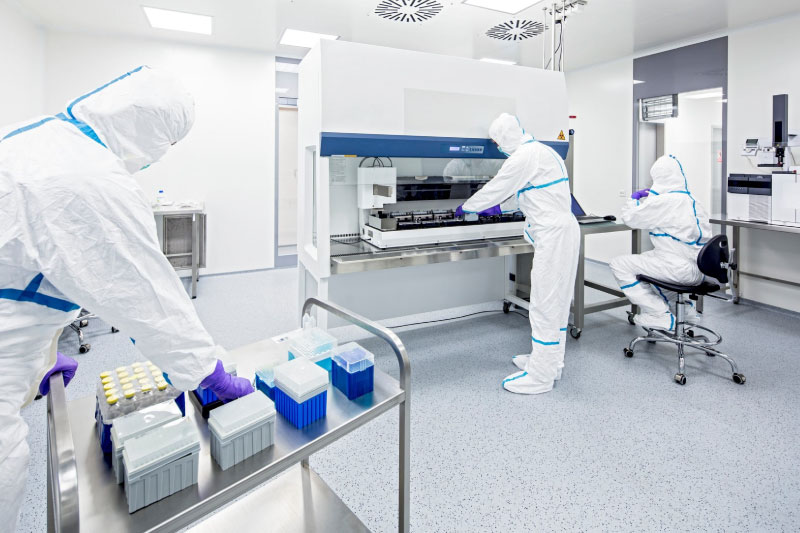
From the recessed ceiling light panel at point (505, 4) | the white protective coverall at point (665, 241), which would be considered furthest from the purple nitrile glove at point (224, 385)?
the recessed ceiling light panel at point (505, 4)

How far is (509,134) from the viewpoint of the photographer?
2.85 metres

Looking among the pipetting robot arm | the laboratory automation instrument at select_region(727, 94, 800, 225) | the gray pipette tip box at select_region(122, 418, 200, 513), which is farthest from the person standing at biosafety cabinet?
the laboratory automation instrument at select_region(727, 94, 800, 225)

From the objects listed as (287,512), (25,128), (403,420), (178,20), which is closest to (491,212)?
(403,420)

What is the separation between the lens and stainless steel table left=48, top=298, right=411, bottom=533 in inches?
31.4

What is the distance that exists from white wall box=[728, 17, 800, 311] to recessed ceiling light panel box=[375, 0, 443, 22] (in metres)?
2.89

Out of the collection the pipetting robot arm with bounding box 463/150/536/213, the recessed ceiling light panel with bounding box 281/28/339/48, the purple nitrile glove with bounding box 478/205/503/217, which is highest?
the recessed ceiling light panel with bounding box 281/28/339/48

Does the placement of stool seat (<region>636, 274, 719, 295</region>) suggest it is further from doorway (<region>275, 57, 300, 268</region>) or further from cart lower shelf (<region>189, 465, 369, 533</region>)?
doorway (<region>275, 57, 300, 268</region>)

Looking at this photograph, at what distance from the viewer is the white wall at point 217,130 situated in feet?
15.1

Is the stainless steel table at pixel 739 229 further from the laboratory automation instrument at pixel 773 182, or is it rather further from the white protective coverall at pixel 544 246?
the white protective coverall at pixel 544 246

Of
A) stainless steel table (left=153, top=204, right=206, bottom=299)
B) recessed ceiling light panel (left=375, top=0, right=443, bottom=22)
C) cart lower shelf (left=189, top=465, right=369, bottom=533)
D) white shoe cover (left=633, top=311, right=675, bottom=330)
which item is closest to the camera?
cart lower shelf (left=189, top=465, right=369, bottom=533)

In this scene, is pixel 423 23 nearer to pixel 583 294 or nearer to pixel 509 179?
pixel 509 179

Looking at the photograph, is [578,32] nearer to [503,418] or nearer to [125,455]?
[503,418]

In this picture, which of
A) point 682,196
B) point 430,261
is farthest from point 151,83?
point 682,196

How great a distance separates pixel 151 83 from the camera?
1.08 metres
